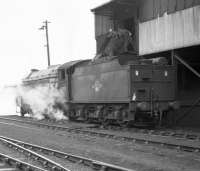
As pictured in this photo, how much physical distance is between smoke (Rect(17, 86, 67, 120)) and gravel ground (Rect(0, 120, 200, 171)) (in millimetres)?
7427

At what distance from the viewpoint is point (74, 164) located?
8664 millimetres

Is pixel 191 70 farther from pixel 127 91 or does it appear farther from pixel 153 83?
pixel 127 91

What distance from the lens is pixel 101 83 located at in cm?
1711

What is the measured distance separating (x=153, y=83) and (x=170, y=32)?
2807 mm

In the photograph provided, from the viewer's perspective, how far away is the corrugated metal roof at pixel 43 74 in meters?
21.8

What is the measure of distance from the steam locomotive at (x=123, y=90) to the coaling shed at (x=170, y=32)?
1.25m

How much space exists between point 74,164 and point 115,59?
26.1 ft

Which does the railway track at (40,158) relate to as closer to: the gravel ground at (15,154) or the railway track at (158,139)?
the gravel ground at (15,154)

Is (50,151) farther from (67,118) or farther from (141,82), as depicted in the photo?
(67,118)

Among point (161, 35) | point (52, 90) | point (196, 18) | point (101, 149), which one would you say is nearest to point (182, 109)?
point (161, 35)

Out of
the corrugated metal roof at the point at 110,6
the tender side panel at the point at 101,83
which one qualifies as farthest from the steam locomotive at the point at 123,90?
the corrugated metal roof at the point at 110,6

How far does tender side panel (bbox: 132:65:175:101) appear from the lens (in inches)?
602

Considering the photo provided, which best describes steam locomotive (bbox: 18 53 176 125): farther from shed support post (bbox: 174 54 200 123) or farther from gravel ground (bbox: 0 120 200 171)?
gravel ground (bbox: 0 120 200 171)

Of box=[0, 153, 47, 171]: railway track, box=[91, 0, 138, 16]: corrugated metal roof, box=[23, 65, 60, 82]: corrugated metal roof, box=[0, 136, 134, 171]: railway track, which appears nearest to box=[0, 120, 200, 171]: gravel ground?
box=[0, 136, 134, 171]: railway track
